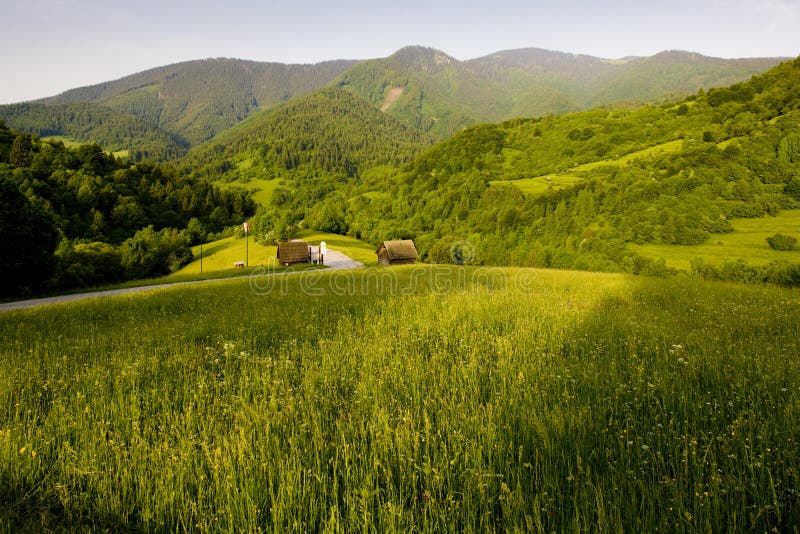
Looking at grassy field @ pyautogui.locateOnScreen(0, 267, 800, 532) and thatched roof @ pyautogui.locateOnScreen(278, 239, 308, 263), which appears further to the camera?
thatched roof @ pyautogui.locateOnScreen(278, 239, 308, 263)

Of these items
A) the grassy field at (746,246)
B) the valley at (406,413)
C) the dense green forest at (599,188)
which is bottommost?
the grassy field at (746,246)

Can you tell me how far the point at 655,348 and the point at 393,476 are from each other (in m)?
5.00

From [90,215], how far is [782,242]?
152m

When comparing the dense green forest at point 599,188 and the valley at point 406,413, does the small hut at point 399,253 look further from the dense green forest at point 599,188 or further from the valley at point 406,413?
the valley at point 406,413

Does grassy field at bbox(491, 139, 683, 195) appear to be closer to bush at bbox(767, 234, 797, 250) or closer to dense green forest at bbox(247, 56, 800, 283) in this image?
dense green forest at bbox(247, 56, 800, 283)

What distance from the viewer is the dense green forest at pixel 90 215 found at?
1339 inches

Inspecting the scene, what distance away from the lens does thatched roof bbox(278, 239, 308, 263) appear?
65.3m

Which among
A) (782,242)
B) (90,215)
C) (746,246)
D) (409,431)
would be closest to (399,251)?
(409,431)

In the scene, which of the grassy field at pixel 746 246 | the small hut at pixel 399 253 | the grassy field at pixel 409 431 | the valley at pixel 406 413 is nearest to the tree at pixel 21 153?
the small hut at pixel 399 253

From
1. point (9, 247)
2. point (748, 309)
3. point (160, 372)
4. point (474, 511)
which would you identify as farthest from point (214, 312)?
point (9, 247)

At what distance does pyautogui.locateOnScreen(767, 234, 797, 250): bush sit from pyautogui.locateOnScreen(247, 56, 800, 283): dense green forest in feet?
28.0

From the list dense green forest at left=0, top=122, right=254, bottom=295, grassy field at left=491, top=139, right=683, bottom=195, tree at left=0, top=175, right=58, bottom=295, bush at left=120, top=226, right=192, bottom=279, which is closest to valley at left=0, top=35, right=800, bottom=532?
tree at left=0, top=175, right=58, bottom=295

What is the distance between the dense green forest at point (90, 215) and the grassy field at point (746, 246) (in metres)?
97.5

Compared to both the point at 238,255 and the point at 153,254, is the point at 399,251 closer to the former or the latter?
the point at 238,255
